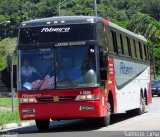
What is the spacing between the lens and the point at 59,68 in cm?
1711

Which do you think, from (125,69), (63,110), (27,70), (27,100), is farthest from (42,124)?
(125,69)

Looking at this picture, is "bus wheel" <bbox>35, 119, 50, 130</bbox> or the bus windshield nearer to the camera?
the bus windshield

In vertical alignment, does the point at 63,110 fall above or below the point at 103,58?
below

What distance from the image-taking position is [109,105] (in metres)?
18.6

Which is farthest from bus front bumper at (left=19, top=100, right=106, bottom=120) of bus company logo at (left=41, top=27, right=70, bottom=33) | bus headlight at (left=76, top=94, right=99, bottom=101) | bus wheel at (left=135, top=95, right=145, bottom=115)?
bus wheel at (left=135, top=95, right=145, bottom=115)

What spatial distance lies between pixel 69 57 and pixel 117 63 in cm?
355

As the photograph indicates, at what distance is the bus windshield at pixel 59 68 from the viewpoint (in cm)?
1694

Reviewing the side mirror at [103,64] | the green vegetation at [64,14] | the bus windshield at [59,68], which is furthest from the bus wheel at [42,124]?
the green vegetation at [64,14]

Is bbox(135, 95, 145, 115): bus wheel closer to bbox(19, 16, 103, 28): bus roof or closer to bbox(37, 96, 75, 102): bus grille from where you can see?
bbox(19, 16, 103, 28): bus roof

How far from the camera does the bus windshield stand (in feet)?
55.6

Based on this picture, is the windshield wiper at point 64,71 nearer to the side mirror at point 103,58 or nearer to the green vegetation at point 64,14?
the side mirror at point 103,58

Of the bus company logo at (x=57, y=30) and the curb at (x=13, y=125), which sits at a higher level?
the bus company logo at (x=57, y=30)

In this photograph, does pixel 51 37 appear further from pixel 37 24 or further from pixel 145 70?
pixel 145 70

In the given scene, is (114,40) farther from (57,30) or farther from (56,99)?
(56,99)
